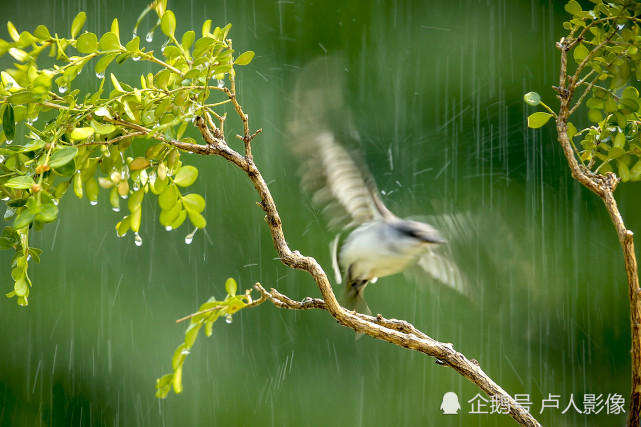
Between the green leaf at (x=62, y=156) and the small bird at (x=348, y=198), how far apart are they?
0.34 m

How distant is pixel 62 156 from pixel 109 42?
0.16 m

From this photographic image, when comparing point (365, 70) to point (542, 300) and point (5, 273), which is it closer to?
point (542, 300)

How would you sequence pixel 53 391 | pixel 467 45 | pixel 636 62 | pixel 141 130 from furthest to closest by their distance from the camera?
1. pixel 467 45
2. pixel 53 391
3. pixel 636 62
4. pixel 141 130

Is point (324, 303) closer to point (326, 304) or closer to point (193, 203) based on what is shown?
point (326, 304)

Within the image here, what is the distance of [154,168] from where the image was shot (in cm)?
68

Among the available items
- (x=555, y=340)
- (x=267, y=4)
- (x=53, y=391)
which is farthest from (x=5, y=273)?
(x=555, y=340)

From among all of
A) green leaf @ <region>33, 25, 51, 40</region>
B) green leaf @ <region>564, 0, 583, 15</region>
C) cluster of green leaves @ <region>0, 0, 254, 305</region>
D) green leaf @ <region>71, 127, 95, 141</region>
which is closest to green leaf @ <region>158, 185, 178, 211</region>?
cluster of green leaves @ <region>0, 0, 254, 305</region>

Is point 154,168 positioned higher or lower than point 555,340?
higher

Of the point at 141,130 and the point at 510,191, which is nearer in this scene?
the point at 141,130

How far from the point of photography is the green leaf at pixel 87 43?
65 centimetres

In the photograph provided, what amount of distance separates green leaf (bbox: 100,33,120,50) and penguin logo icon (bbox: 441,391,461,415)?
1508mm

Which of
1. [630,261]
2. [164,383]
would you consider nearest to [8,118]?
[164,383]

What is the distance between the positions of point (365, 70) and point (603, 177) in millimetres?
1158

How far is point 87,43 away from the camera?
656 millimetres
